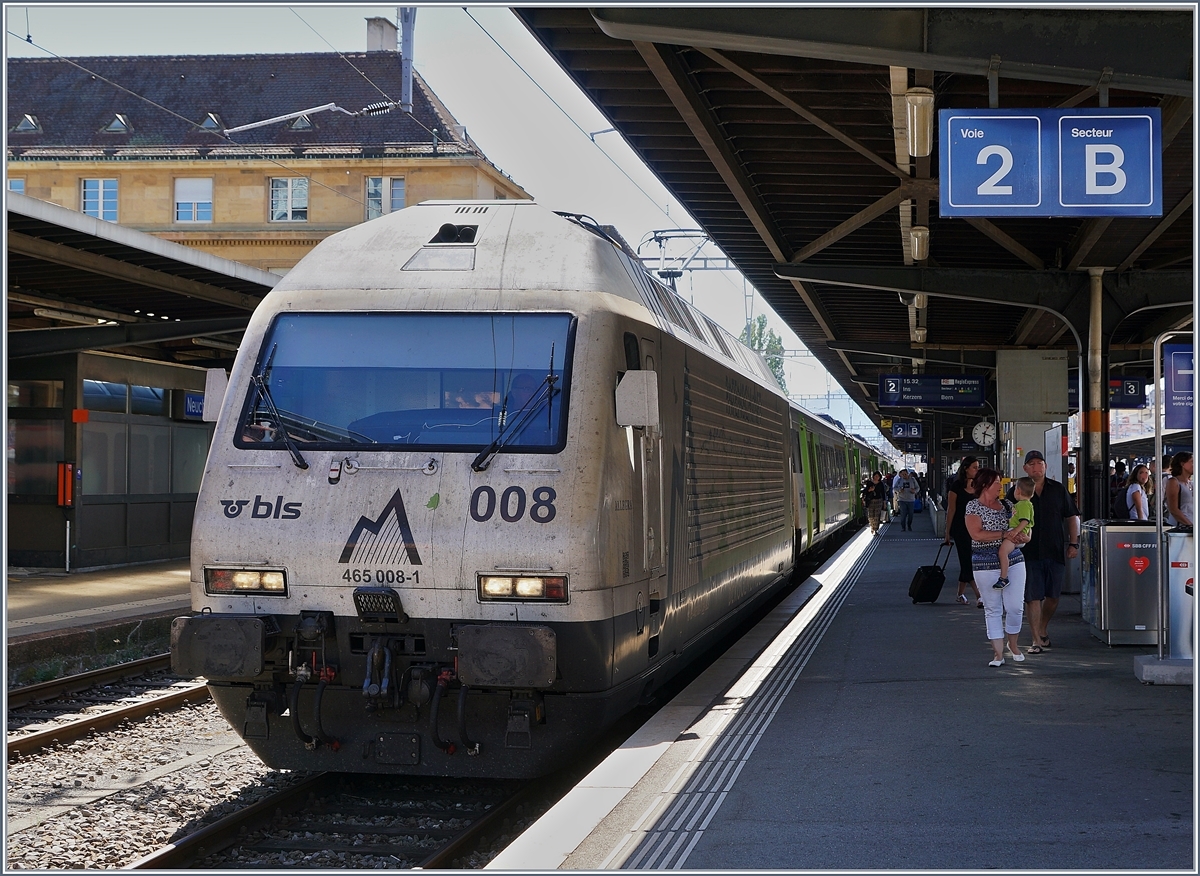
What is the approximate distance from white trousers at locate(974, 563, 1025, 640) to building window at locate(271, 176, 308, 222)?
134ft

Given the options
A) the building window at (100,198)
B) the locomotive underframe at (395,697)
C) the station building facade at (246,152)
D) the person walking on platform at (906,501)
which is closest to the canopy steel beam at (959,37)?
the locomotive underframe at (395,697)

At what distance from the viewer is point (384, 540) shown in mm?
6609

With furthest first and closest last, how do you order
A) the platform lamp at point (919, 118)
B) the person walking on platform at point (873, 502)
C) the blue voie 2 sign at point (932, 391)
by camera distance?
the person walking on platform at point (873, 502)
the blue voie 2 sign at point (932, 391)
the platform lamp at point (919, 118)

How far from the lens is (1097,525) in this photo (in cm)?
1175

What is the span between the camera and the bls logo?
6.75 m

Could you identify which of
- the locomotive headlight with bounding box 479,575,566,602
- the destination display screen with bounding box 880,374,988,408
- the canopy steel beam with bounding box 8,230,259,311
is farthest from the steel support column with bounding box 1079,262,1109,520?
the destination display screen with bounding box 880,374,988,408

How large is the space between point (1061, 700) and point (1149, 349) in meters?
19.0

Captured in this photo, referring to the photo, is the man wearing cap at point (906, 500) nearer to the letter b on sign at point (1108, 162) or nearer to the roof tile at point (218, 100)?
the roof tile at point (218, 100)

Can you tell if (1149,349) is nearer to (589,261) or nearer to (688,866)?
(589,261)

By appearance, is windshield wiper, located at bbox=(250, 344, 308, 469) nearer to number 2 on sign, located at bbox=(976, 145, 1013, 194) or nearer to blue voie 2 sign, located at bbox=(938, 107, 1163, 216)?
blue voie 2 sign, located at bbox=(938, 107, 1163, 216)

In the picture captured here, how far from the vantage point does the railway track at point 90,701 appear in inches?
361

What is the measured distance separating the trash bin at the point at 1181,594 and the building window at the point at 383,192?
39.9m

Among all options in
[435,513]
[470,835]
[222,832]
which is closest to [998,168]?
[435,513]

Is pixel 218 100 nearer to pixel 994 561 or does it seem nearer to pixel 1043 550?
pixel 1043 550
